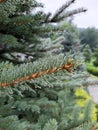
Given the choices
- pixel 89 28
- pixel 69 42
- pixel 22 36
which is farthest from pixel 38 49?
pixel 89 28

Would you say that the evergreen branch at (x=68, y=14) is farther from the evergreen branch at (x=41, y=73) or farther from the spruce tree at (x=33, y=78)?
the evergreen branch at (x=41, y=73)

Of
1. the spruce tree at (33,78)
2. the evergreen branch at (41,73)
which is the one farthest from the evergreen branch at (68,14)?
the evergreen branch at (41,73)

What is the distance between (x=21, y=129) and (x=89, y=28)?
5191 centimetres

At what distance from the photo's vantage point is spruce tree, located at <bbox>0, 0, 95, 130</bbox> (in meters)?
0.88

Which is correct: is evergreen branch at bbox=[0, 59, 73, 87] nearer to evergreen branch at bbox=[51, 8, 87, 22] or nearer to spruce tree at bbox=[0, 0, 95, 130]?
spruce tree at bbox=[0, 0, 95, 130]

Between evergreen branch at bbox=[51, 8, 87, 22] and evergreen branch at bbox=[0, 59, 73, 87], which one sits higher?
evergreen branch at bbox=[51, 8, 87, 22]

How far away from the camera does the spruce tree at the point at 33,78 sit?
88cm

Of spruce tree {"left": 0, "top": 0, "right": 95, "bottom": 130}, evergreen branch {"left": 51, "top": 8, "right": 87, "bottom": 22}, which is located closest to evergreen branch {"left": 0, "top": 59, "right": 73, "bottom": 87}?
spruce tree {"left": 0, "top": 0, "right": 95, "bottom": 130}

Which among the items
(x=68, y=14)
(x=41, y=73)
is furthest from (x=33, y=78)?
(x=68, y=14)

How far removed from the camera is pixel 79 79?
3242 millimetres

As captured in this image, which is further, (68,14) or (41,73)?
(68,14)

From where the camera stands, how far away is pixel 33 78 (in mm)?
896

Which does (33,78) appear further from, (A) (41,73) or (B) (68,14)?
(B) (68,14)

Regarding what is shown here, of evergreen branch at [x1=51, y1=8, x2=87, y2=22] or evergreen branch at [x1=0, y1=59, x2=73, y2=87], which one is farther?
evergreen branch at [x1=51, y1=8, x2=87, y2=22]
